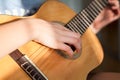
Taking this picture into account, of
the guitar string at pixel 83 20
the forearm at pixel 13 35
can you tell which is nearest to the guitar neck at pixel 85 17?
the guitar string at pixel 83 20

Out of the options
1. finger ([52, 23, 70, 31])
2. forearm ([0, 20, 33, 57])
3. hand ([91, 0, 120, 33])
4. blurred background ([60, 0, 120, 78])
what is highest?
forearm ([0, 20, 33, 57])

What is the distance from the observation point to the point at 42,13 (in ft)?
2.93

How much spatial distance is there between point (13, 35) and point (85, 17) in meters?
0.37

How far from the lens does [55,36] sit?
33.6 inches

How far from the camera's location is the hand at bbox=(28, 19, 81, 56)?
0.81 meters

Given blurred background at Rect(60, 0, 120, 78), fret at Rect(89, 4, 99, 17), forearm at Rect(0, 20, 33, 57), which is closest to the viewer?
forearm at Rect(0, 20, 33, 57)

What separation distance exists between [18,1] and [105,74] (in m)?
0.44

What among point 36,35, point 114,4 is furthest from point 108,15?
point 36,35

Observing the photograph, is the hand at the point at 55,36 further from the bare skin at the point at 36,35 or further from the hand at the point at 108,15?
the hand at the point at 108,15

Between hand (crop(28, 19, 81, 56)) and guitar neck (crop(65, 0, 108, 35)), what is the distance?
0.16 feet

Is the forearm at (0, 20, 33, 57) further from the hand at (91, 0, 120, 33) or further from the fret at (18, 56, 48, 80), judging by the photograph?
the hand at (91, 0, 120, 33)

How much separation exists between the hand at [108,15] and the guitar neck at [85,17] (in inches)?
1.5

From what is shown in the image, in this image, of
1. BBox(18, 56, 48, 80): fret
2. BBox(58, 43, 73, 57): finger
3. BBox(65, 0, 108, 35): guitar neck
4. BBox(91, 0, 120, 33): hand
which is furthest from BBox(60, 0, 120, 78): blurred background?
BBox(18, 56, 48, 80): fret

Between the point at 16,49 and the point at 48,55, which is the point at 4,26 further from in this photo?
the point at 48,55
